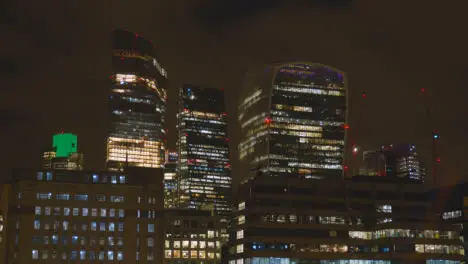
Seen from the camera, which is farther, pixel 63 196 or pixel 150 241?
pixel 150 241

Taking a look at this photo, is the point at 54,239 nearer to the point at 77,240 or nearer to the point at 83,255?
the point at 77,240

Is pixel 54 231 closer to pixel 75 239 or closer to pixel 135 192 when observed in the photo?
pixel 75 239

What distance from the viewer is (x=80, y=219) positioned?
192 m

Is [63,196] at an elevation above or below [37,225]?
above

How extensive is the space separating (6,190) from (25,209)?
321 inches

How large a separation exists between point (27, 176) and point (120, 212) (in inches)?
1110

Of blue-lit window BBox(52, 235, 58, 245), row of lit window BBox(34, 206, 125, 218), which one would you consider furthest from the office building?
blue-lit window BBox(52, 235, 58, 245)

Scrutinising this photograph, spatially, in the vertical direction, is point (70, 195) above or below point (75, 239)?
above

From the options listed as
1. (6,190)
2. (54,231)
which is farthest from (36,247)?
(6,190)

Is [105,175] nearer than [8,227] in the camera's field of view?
No

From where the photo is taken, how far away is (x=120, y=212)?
195250 millimetres

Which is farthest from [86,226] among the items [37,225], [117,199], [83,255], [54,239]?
[37,225]

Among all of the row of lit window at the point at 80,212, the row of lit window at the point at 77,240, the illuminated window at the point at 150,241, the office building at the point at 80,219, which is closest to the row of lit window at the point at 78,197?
the office building at the point at 80,219

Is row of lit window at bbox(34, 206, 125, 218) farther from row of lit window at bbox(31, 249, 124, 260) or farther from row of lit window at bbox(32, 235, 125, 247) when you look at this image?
row of lit window at bbox(31, 249, 124, 260)
